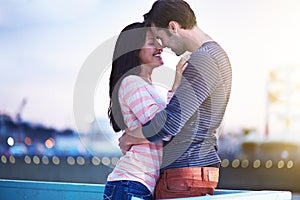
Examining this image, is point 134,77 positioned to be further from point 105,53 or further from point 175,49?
point 105,53

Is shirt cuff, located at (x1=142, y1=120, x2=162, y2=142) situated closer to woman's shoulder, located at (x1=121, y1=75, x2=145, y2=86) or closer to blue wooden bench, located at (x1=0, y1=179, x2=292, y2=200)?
woman's shoulder, located at (x1=121, y1=75, x2=145, y2=86)

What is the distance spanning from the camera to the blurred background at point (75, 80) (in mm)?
3978

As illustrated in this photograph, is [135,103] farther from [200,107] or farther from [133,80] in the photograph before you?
[200,107]

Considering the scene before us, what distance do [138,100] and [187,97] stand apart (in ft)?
0.58

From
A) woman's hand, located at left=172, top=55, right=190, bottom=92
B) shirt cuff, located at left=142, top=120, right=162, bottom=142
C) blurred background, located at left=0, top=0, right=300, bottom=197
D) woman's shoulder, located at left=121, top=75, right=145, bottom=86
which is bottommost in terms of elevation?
blurred background, located at left=0, top=0, right=300, bottom=197

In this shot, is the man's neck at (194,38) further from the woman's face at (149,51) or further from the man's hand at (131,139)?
the man's hand at (131,139)

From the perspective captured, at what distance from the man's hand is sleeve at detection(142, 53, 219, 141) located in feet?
0.31

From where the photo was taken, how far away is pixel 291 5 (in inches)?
155

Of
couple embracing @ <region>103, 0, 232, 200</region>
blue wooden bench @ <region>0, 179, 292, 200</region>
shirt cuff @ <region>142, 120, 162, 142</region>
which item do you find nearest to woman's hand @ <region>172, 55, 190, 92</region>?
couple embracing @ <region>103, 0, 232, 200</region>

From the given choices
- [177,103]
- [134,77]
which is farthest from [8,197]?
[177,103]

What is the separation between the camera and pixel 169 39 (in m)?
1.63

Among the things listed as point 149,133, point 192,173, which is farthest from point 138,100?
point 192,173

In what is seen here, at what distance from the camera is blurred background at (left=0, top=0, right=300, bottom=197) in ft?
13.1

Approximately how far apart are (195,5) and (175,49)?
101 inches
